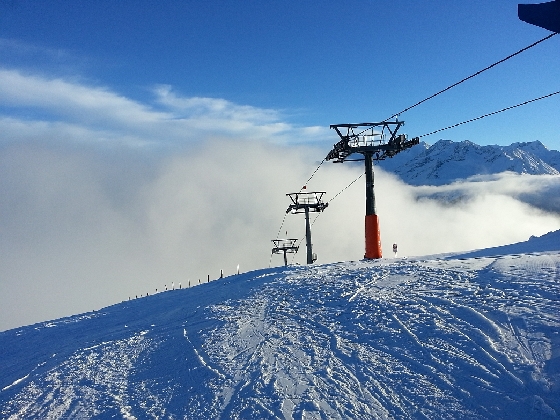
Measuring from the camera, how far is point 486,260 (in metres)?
12.8

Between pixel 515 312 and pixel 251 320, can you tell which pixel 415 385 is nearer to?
pixel 515 312

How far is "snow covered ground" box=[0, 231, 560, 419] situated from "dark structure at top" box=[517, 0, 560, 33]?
5.15m

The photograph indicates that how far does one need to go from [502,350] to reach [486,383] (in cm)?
104

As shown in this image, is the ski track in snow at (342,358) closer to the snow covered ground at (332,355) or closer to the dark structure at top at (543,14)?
the snow covered ground at (332,355)

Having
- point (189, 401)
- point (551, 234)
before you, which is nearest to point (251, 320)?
point (189, 401)

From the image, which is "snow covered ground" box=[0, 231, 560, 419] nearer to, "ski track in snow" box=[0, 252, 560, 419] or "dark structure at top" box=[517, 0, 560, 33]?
"ski track in snow" box=[0, 252, 560, 419]

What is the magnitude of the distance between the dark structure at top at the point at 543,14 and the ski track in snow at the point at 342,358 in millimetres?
5153

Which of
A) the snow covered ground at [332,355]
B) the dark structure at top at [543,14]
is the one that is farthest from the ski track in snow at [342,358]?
the dark structure at top at [543,14]

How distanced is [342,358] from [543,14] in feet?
22.8

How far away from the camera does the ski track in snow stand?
611cm

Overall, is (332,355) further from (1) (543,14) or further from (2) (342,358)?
(1) (543,14)

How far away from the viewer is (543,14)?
7301 millimetres

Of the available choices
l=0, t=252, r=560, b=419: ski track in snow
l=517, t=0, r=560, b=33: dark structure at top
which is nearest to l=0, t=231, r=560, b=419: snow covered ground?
l=0, t=252, r=560, b=419: ski track in snow

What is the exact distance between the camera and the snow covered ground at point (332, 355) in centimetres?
614
